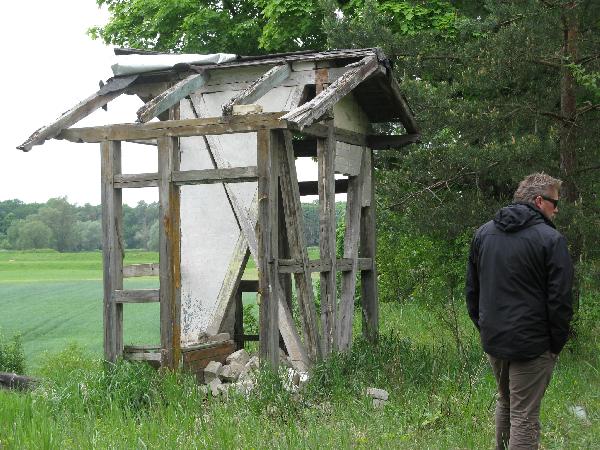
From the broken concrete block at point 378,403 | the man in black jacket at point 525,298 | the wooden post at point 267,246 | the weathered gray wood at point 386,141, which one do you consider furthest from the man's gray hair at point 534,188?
the weathered gray wood at point 386,141

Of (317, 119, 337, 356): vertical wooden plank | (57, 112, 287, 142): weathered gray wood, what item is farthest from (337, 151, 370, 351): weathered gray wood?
(57, 112, 287, 142): weathered gray wood

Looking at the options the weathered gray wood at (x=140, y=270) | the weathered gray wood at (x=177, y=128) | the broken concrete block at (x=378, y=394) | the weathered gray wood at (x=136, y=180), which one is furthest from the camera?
the weathered gray wood at (x=140, y=270)

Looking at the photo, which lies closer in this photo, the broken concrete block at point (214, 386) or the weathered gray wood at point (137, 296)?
the broken concrete block at point (214, 386)

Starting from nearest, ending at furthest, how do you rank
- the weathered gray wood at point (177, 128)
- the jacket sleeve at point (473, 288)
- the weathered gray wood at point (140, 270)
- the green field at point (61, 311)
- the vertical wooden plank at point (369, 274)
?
the jacket sleeve at point (473, 288) < the weathered gray wood at point (177, 128) < the weathered gray wood at point (140, 270) < the vertical wooden plank at point (369, 274) < the green field at point (61, 311)

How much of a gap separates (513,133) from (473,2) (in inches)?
302

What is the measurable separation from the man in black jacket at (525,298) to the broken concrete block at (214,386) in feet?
13.2

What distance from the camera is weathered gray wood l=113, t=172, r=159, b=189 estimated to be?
30.9ft

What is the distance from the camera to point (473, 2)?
61.6 ft

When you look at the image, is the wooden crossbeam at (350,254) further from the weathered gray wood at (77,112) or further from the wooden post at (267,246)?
the weathered gray wood at (77,112)

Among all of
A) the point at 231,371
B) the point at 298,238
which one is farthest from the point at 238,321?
the point at 298,238

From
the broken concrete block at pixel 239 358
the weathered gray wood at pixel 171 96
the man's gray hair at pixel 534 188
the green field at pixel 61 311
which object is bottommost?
the green field at pixel 61 311

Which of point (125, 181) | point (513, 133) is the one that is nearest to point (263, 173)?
point (125, 181)

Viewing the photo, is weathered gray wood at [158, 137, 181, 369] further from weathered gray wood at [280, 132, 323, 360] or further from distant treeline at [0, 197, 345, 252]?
distant treeline at [0, 197, 345, 252]

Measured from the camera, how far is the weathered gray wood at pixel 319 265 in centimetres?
920
